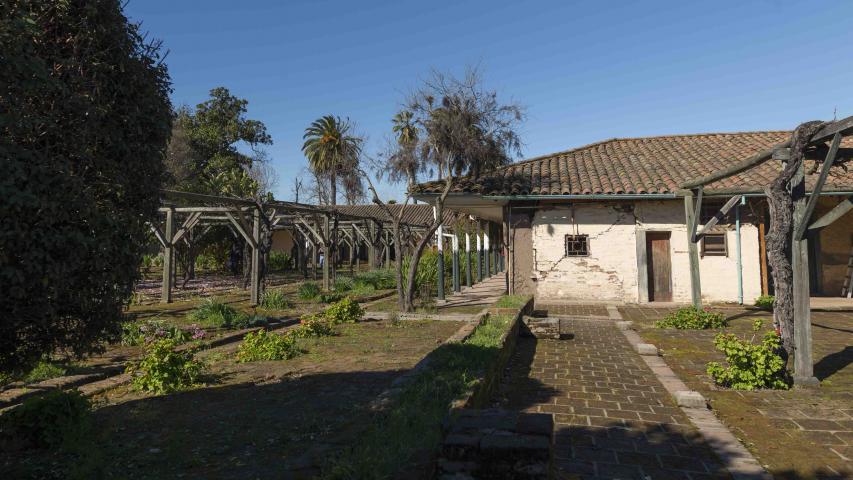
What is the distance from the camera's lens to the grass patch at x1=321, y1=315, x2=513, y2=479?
110 inches

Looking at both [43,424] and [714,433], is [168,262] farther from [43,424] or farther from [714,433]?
[714,433]

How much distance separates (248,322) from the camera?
9.65 metres

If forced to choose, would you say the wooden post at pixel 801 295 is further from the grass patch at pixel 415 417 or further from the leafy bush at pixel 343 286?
the leafy bush at pixel 343 286

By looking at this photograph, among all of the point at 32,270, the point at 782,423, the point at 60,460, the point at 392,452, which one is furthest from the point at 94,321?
the point at 782,423

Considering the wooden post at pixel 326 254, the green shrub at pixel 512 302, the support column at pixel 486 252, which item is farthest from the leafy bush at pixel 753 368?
the support column at pixel 486 252

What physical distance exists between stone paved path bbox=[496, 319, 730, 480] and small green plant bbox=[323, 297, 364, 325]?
362 centimetres

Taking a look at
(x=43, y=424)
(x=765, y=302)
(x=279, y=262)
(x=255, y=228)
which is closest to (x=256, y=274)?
(x=255, y=228)

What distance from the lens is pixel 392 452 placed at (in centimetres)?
305

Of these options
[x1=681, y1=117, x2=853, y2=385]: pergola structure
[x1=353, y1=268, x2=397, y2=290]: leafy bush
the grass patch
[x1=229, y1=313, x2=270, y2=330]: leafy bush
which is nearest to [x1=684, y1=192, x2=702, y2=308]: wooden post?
[x1=681, y1=117, x2=853, y2=385]: pergola structure

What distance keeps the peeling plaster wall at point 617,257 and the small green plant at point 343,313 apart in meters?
5.76

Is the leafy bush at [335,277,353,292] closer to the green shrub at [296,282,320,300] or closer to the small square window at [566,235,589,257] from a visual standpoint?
the green shrub at [296,282,320,300]

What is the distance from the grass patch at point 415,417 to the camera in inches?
110

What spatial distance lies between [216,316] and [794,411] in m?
8.93

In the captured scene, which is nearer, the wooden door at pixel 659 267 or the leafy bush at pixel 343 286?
the wooden door at pixel 659 267
